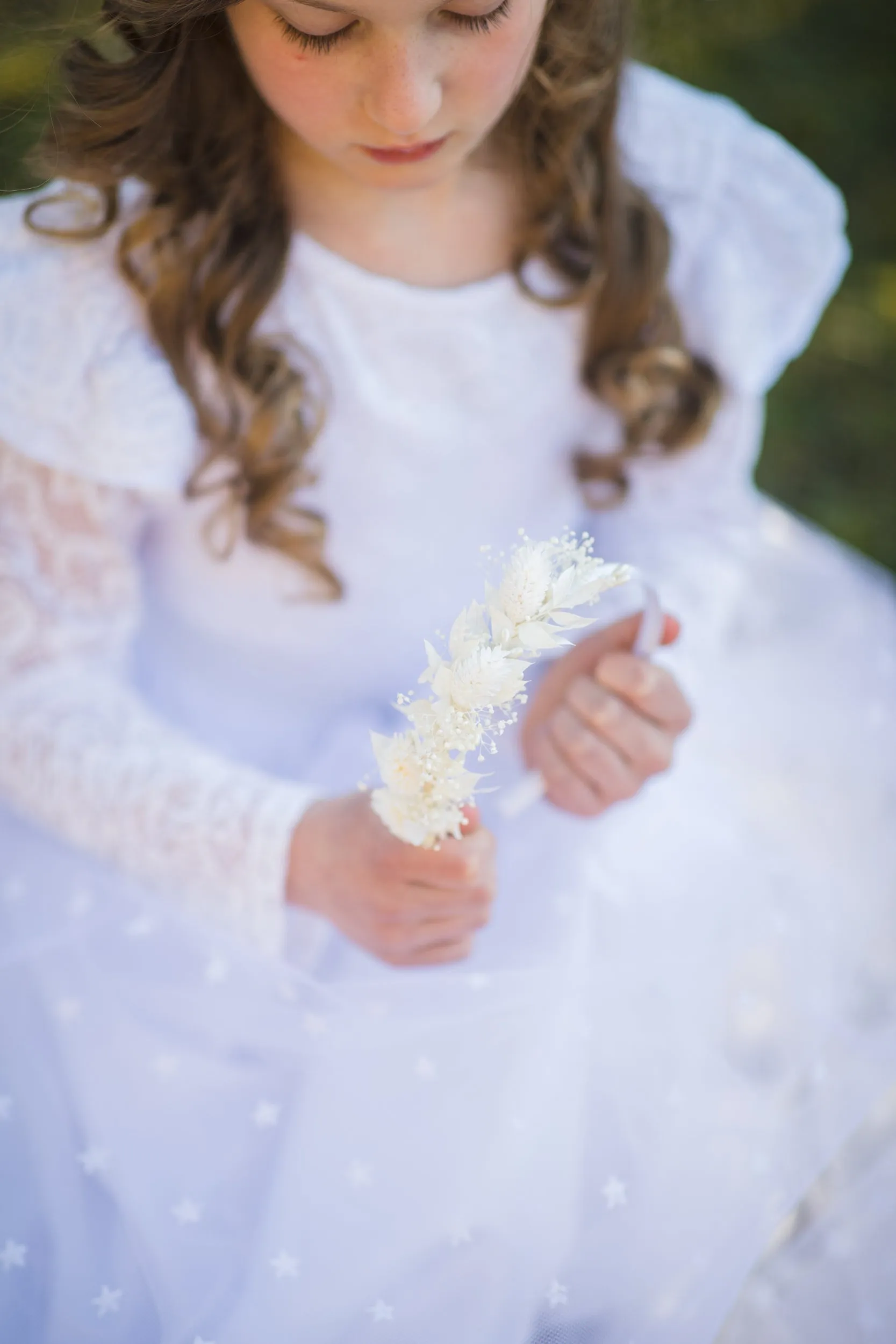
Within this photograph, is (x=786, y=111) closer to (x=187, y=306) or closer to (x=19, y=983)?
(x=187, y=306)

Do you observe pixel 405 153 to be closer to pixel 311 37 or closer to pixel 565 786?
pixel 311 37

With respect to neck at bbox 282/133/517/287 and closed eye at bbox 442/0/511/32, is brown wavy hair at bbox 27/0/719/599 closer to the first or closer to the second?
neck at bbox 282/133/517/287

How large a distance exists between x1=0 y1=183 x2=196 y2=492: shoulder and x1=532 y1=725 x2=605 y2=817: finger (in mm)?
424

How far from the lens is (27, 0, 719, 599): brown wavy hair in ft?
3.10

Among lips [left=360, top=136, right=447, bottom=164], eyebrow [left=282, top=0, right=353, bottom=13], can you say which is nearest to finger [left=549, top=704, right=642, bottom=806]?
lips [left=360, top=136, right=447, bottom=164]

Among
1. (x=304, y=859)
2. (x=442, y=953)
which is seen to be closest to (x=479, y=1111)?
(x=442, y=953)

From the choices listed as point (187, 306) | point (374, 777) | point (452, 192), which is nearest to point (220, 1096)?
point (374, 777)

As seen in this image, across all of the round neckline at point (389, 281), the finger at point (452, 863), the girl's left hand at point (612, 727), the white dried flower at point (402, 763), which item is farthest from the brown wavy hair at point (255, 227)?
the white dried flower at point (402, 763)

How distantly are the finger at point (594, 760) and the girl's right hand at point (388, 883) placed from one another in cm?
18

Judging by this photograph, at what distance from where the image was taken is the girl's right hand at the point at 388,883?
2.86 feet

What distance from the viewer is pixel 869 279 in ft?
8.18

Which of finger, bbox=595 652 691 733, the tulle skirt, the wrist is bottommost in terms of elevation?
the tulle skirt

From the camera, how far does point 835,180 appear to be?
2539 mm

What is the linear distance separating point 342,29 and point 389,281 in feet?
1.06
